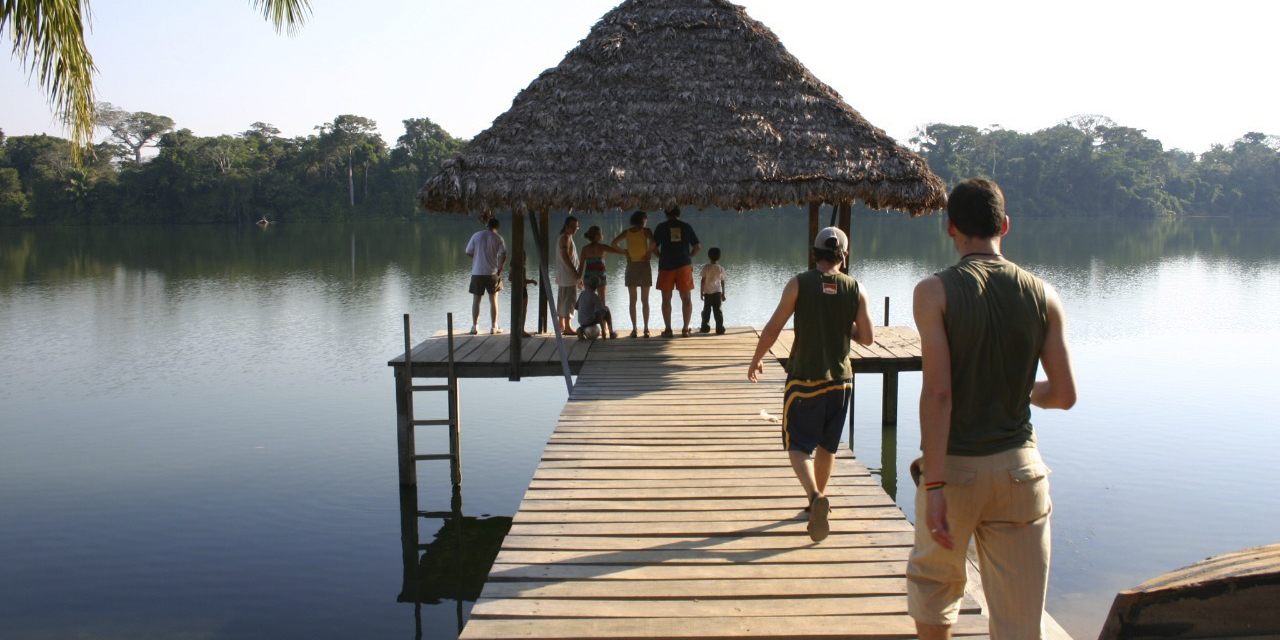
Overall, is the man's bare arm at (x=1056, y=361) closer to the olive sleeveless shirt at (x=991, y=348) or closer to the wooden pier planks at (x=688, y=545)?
the olive sleeveless shirt at (x=991, y=348)

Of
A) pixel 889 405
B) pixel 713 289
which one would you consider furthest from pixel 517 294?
pixel 889 405

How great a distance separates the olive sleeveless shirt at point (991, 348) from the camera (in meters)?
2.86

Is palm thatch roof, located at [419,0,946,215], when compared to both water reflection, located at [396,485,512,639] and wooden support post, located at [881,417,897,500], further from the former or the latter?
water reflection, located at [396,485,512,639]

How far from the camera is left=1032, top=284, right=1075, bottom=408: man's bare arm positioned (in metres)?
2.93

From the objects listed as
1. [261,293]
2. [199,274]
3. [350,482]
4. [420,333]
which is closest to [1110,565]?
[350,482]

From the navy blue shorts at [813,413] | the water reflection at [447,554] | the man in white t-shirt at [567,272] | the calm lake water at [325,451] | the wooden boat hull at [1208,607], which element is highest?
the man in white t-shirt at [567,272]

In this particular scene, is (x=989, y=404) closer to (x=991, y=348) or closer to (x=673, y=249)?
(x=991, y=348)

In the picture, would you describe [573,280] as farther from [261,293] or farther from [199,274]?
[199,274]

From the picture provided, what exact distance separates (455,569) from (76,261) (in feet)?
99.0

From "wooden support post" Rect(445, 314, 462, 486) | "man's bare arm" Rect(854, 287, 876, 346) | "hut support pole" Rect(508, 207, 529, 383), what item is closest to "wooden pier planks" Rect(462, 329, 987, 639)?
"man's bare arm" Rect(854, 287, 876, 346)

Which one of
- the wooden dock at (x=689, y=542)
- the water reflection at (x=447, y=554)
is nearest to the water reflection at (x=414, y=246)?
the water reflection at (x=447, y=554)

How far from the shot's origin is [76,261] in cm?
3331

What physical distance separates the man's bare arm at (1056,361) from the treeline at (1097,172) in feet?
223

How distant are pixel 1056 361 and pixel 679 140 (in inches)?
290
